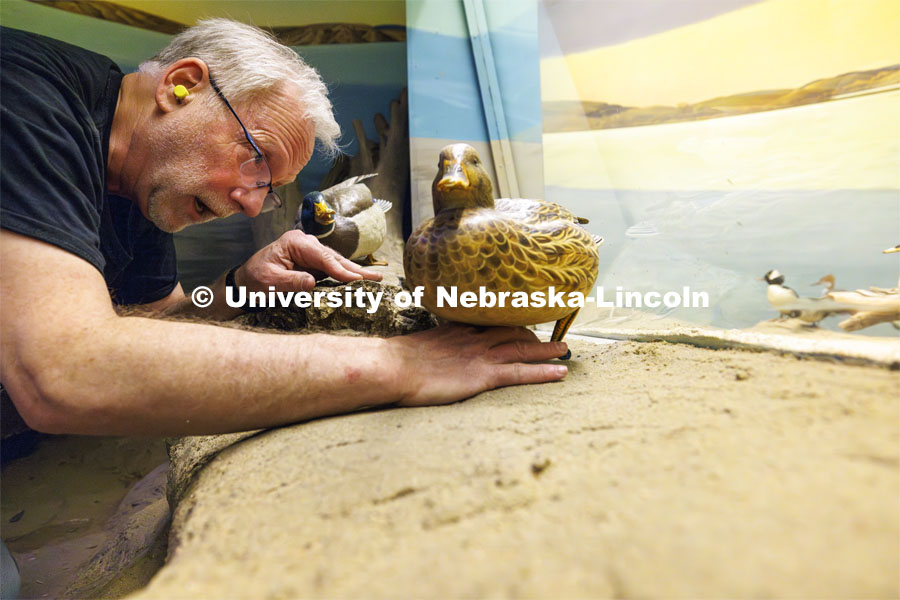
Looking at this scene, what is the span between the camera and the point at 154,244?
155cm

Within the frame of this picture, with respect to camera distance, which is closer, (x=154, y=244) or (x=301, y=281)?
(x=301, y=281)

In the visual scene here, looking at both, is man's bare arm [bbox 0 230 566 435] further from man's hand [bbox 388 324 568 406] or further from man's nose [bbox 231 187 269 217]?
man's nose [bbox 231 187 269 217]

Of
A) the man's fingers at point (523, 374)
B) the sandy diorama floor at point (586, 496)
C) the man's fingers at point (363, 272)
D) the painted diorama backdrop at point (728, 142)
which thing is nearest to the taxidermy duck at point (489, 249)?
the man's fingers at point (523, 374)

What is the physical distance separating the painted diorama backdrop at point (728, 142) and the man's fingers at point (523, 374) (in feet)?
1.76

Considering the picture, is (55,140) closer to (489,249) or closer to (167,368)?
(167,368)

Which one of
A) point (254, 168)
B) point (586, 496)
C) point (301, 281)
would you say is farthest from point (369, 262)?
point (586, 496)

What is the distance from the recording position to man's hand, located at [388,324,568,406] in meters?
0.98

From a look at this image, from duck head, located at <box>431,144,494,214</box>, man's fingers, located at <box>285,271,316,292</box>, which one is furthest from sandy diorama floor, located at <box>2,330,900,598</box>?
man's fingers, located at <box>285,271,316,292</box>

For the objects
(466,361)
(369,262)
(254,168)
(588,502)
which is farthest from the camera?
(369,262)

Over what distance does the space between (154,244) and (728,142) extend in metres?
2.04

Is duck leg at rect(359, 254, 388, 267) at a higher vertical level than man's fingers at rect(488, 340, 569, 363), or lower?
higher

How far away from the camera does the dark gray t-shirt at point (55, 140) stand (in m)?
0.79

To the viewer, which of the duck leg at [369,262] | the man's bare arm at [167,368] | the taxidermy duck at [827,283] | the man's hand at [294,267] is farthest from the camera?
the duck leg at [369,262]

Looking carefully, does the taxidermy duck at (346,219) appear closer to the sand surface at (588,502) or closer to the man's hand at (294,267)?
the man's hand at (294,267)
